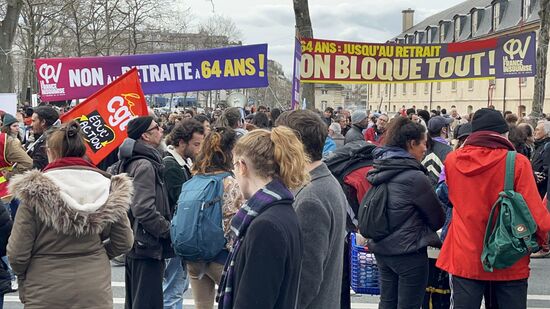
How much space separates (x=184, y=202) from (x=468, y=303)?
2025 millimetres

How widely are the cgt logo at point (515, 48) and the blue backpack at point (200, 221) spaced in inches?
430

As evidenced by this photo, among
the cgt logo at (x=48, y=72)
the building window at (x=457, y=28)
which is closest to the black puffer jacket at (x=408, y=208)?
the cgt logo at (x=48, y=72)

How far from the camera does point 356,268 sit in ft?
18.7

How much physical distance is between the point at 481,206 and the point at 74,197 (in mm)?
2532

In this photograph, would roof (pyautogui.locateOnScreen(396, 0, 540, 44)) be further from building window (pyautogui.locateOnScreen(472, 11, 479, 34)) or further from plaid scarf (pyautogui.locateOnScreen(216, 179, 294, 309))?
plaid scarf (pyautogui.locateOnScreen(216, 179, 294, 309))

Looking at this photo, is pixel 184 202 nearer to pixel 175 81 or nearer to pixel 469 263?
pixel 469 263

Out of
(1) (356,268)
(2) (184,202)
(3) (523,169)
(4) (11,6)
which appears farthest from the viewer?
(4) (11,6)

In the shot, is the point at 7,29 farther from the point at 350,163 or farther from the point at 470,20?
the point at 470,20

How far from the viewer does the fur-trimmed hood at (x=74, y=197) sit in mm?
3854

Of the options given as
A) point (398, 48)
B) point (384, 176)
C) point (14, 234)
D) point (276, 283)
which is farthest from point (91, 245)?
point (398, 48)

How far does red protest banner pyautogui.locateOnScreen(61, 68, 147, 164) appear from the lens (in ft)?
21.2

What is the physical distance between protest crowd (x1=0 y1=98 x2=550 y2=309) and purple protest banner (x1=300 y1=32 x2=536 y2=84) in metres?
8.03

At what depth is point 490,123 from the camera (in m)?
4.51

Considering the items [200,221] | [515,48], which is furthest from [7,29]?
[200,221]
